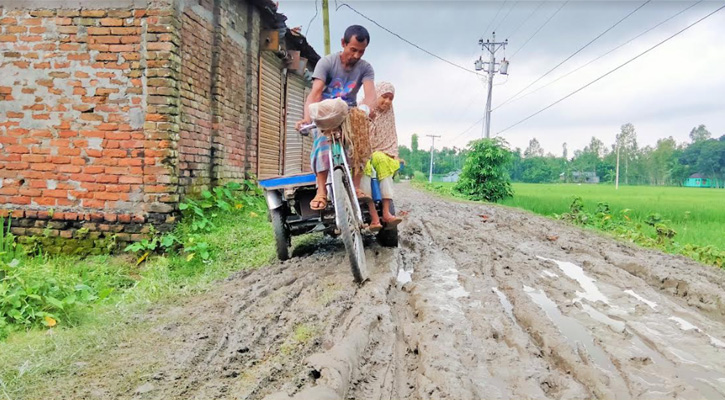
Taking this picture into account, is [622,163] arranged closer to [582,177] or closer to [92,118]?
[582,177]

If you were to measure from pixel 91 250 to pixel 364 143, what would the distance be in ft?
12.2

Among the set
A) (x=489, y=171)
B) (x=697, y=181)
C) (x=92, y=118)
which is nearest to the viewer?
(x=92, y=118)

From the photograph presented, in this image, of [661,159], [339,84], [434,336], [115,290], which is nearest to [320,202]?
[339,84]

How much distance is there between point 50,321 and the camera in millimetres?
3127

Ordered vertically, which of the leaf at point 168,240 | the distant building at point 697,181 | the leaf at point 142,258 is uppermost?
the distant building at point 697,181

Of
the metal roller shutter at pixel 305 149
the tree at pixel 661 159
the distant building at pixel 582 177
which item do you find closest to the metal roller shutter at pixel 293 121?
the metal roller shutter at pixel 305 149

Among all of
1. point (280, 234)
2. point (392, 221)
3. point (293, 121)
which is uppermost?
point (293, 121)

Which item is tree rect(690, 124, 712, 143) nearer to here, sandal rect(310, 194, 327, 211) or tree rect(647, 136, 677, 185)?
tree rect(647, 136, 677, 185)

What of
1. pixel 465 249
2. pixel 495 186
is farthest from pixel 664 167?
pixel 465 249

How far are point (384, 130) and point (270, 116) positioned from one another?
5.50 m

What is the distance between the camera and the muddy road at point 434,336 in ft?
6.78

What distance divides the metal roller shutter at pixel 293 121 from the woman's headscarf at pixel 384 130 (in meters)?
6.46

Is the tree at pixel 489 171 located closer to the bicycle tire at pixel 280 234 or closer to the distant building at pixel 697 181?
the bicycle tire at pixel 280 234

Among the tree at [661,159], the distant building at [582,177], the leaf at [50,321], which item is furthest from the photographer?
the distant building at [582,177]
